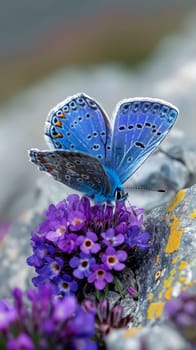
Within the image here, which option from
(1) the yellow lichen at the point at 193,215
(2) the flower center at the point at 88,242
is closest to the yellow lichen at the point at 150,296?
(2) the flower center at the point at 88,242

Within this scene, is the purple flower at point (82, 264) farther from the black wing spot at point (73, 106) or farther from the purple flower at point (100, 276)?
the black wing spot at point (73, 106)

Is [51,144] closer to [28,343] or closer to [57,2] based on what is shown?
[28,343]

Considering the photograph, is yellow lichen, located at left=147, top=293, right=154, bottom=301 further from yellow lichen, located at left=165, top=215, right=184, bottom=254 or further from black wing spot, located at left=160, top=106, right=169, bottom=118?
black wing spot, located at left=160, top=106, right=169, bottom=118

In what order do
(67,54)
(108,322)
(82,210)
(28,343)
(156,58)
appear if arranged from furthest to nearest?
(67,54) → (156,58) → (82,210) → (108,322) → (28,343)

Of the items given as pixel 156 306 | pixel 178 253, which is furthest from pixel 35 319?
pixel 178 253

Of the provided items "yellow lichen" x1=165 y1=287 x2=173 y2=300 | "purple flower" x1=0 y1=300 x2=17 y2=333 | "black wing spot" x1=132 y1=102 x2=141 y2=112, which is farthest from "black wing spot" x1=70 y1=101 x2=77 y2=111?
"purple flower" x1=0 y1=300 x2=17 y2=333
